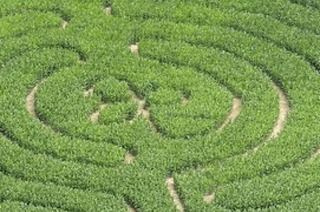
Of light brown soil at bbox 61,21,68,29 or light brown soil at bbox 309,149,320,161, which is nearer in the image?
light brown soil at bbox 309,149,320,161

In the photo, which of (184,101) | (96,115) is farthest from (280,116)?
(96,115)

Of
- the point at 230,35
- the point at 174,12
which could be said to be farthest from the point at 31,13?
the point at 230,35

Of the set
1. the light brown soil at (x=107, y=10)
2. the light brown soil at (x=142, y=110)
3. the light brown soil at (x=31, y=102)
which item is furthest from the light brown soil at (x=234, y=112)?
the light brown soil at (x=107, y=10)

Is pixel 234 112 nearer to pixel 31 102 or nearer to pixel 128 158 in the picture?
pixel 128 158

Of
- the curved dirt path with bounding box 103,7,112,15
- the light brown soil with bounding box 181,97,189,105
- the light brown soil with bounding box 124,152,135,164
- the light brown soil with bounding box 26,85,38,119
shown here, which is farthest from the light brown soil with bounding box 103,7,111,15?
the light brown soil with bounding box 124,152,135,164

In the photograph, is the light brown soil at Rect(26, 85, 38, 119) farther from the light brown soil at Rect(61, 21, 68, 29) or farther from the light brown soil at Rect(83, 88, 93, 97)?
the light brown soil at Rect(61, 21, 68, 29)

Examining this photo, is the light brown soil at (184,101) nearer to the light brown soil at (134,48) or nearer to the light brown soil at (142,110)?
the light brown soil at (142,110)
